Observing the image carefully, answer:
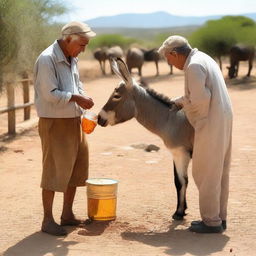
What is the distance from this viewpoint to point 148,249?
5.29 m

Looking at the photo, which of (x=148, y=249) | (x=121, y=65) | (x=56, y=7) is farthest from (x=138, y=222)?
(x=56, y=7)

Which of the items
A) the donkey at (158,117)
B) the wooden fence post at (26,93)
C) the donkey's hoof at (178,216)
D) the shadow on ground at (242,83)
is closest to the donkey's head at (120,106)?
the donkey at (158,117)

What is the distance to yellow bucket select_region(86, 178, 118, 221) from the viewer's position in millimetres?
5988

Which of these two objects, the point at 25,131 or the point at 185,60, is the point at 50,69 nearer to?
the point at 185,60

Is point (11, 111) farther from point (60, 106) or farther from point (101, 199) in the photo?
point (60, 106)

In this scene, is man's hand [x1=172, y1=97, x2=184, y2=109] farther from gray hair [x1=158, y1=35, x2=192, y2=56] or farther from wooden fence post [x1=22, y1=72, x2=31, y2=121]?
wooden fence post [x1=22, y1=72, x2=31, y2=121]

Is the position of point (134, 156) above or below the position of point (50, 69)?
below

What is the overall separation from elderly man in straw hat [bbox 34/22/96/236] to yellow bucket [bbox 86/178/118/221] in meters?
0.34

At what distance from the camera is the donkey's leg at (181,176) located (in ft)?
19.6

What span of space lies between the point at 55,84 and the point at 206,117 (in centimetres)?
142

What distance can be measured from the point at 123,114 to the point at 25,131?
757 centimetres

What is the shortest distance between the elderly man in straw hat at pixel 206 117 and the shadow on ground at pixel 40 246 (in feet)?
4.30

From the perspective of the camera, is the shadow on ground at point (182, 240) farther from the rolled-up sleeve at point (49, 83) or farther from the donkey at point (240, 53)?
the donkey at point (240, 53)

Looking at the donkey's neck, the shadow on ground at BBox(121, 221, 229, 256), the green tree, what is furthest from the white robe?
the green tree
